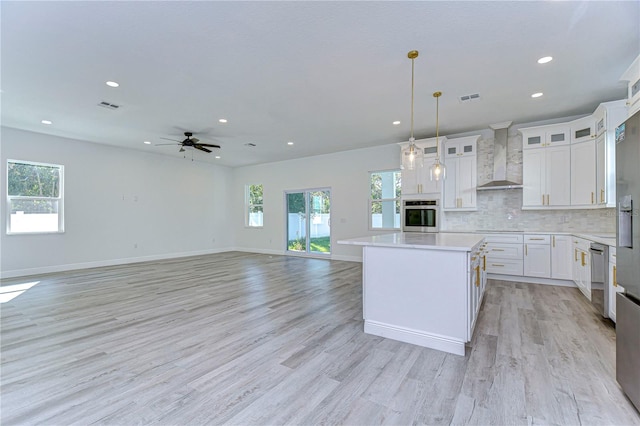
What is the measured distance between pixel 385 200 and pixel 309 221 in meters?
2.45

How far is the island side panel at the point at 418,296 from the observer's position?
254cm

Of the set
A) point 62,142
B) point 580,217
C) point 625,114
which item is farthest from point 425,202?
point 62,142

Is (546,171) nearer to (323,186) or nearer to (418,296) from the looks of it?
(418,296)

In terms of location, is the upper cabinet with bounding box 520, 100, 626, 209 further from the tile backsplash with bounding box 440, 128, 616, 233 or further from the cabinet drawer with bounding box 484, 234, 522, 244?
the cabinet drawer with bounding box 484, 234, 522, 244

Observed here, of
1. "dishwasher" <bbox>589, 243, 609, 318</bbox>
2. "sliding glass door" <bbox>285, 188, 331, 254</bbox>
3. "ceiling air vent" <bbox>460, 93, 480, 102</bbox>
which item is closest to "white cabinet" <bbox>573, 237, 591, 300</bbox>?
"dishwasher" <bbox>589, 243, 609, 318</bbox>

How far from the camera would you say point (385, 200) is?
712 centimetres

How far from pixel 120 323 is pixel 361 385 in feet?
9.15

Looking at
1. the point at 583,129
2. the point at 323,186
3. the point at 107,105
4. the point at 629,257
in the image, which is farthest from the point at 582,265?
the point at 107,105

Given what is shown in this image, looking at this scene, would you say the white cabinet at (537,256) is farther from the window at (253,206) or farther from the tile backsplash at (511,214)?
the window at (253,206)

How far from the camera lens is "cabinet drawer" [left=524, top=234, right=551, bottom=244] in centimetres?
484

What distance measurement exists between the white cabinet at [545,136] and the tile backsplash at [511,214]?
0.28 meters

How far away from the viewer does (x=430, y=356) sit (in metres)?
2.49

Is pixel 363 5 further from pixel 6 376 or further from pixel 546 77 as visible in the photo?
pixel 6 376

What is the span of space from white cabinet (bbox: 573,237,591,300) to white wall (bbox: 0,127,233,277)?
885 cm
